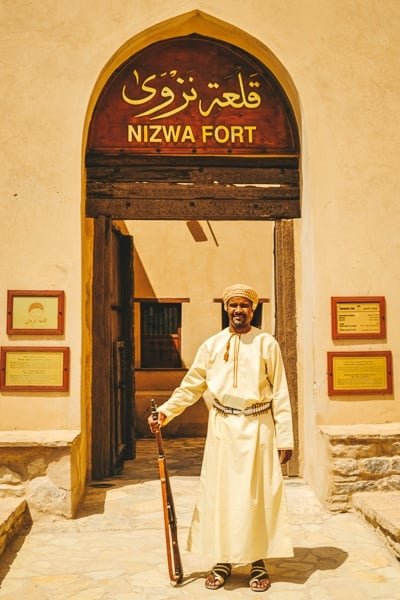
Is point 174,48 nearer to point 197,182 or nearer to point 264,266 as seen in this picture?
point 197,182

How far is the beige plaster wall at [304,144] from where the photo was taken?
5.86 meters

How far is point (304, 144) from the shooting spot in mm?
6246

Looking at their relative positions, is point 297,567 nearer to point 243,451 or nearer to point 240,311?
point 243,451

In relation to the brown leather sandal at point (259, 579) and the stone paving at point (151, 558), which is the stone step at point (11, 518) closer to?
the stone paving at point (151, 558)

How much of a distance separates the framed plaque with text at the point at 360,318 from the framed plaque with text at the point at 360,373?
16 centimetres

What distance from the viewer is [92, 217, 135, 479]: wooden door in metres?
6.36

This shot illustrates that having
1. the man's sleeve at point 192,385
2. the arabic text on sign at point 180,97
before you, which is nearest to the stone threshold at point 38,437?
the man's sleeve at point 192,385

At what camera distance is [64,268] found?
19.2 ft

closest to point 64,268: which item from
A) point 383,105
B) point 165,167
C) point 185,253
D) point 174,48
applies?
point 165,167

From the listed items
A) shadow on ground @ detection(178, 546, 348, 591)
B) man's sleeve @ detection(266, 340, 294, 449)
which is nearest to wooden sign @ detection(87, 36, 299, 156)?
man's sleeve @ detection(266, 340, 294, 449)

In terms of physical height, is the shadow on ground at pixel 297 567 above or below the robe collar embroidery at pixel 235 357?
below

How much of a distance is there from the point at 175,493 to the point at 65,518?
113cm

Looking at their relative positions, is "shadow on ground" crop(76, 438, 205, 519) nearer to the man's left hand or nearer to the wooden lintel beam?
the man's left hand

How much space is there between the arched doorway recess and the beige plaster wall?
0.31 metres
